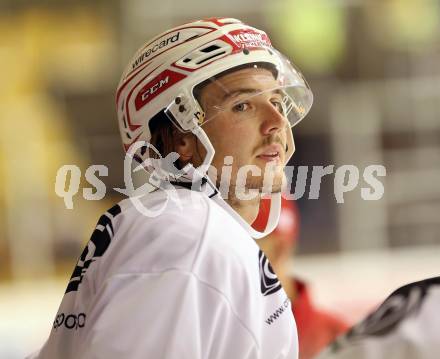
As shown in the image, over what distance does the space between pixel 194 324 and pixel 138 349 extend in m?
0.11

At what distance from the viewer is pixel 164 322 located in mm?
1698

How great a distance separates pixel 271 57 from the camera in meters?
2.21

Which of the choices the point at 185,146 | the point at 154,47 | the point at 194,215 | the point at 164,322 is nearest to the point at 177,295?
the point at 164,322

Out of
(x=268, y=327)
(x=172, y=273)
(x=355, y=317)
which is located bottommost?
(x=355, y=317)

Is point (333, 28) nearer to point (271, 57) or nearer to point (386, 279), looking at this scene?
point (386, 279)

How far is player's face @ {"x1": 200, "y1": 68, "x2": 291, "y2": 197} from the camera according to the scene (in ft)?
6.99

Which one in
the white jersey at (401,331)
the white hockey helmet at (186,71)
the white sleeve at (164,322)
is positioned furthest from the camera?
the white hockey helmet at (186,71)

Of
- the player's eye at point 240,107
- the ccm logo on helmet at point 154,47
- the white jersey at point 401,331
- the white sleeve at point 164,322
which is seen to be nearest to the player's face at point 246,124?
the player's eye at point 240,107

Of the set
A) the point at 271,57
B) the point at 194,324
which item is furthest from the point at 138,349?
the point at 271,57

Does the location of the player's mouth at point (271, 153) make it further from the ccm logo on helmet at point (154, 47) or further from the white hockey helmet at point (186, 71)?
the ccm logo on helmet at point (154, 47)

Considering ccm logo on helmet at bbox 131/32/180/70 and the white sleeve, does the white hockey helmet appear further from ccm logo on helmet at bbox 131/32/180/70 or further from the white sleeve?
the white sleeve

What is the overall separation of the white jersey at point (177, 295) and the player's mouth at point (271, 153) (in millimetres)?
260

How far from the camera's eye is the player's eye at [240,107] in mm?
2139

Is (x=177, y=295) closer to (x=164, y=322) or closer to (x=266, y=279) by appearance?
(x=164, y=322)
